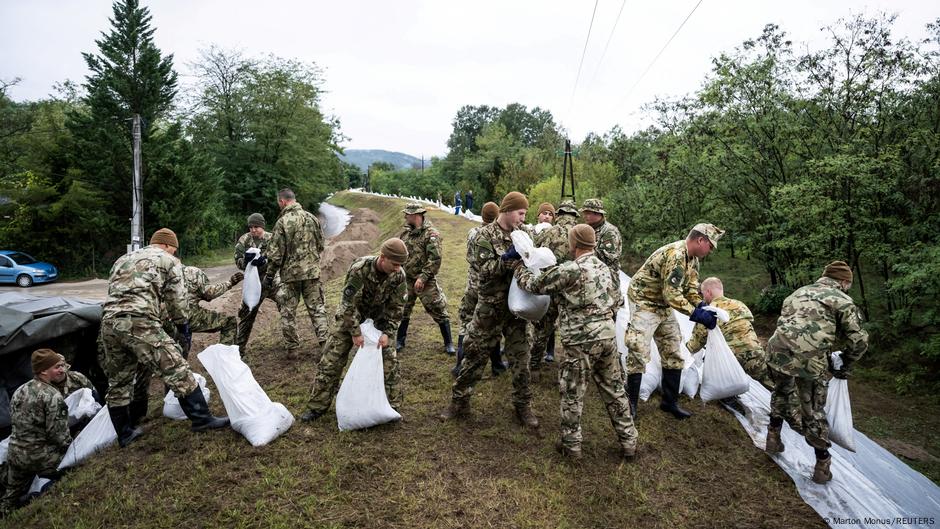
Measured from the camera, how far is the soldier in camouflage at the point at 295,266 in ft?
19.3

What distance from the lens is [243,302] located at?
5805mm

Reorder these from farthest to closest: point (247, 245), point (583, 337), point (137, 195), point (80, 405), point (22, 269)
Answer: point (137, 195) → point (22, 269) → point (247, 245) → point (80, 405) → point (583, 337)

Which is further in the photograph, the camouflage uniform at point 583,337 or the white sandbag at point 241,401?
the white sandbag at point 241,401

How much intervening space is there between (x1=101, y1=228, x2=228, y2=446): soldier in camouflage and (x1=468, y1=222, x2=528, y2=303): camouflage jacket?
267 cm

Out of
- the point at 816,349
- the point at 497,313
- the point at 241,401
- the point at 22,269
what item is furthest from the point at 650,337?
the point at 22,269

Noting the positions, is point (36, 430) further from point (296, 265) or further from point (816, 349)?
point (816, 349)

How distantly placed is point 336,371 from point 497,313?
160 cm

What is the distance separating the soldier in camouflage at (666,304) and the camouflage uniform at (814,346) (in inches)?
29.3

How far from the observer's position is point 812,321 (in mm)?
4020

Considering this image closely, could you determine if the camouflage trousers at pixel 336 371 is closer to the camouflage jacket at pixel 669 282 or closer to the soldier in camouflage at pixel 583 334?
the soldier in camouflage at pixel 583 334

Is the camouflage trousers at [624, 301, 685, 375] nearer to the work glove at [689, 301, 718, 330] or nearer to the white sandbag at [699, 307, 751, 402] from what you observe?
the white sandbag at [699, 307, 751, 402]

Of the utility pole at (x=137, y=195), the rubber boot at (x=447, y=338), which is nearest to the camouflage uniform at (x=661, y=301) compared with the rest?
the rubber boot at (x=447, y=338)

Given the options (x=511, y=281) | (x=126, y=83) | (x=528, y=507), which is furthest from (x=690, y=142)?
(x=126, y=83)

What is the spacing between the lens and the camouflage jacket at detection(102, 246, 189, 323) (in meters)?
4.04
